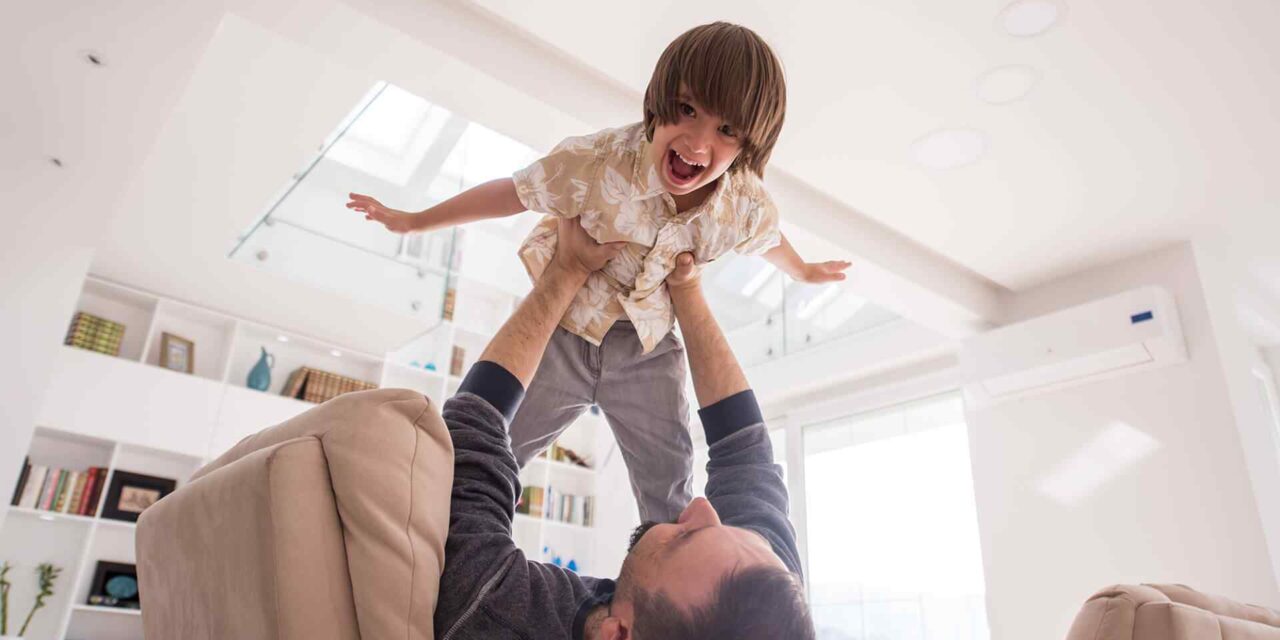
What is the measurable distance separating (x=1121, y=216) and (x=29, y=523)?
5570mm

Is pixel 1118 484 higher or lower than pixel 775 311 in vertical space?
lower

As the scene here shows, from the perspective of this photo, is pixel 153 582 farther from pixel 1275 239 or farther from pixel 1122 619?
pixel 1275 239

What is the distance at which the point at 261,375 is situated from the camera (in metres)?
4.93

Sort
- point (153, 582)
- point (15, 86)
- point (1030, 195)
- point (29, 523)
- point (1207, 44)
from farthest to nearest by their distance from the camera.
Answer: point (29, 523)
point (1030, 195)
point (15, 86)
point (1207, 44)
point (153, 582)

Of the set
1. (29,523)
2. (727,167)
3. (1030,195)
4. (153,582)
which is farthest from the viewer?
(29,523)

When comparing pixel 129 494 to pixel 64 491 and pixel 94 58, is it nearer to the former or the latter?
pixel 64 491

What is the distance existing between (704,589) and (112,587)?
4.68 m

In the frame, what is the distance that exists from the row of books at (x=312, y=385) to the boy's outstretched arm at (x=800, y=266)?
3.82 m

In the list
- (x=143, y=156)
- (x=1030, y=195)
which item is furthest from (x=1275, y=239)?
(x=143, y=156)

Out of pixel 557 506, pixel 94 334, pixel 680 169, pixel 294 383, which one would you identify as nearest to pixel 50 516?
pixel 94 334

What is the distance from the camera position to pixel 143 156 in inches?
124

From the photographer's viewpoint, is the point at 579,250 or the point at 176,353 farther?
the point at 176,353

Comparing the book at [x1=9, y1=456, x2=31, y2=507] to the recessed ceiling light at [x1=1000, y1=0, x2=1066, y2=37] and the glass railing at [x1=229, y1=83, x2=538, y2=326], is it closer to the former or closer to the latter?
the glass railing at [x1=229, y1=83, x2=538, y2=326]

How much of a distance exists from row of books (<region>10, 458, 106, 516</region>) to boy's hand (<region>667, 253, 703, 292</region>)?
13.7 feet
